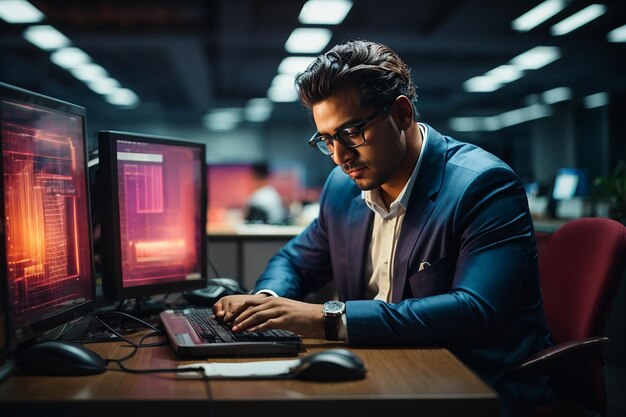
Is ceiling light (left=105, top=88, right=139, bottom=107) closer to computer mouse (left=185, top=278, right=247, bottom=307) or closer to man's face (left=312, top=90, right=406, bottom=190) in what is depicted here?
computer mouse (left=185, top=278, right=247, bottom=307)

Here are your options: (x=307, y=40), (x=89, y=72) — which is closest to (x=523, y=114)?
(x=307, y=40)

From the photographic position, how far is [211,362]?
1.01 meters

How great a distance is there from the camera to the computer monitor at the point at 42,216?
952 millimetres

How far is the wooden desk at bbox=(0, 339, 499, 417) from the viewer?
2.64ft

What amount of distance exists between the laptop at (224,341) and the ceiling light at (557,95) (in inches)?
378

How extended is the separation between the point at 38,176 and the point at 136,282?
49 cm

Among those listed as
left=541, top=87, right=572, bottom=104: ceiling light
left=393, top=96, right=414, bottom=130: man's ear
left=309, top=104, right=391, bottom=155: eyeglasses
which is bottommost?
left=309, top=104, right=391, bottom=155: eyeglasses

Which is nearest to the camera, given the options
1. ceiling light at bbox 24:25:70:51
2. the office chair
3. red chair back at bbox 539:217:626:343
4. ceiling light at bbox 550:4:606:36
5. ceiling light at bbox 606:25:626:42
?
the office chair

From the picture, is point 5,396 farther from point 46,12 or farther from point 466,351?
→ point 46,12

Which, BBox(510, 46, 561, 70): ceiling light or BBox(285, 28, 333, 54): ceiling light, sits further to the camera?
BBox(510, 46, 561, 70): ceiling light

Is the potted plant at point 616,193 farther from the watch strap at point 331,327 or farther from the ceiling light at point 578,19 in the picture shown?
the ceiling light at point 578,19

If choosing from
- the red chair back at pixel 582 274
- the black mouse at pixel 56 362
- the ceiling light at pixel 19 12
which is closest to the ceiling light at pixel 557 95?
the ceiling light at pixel 19 12

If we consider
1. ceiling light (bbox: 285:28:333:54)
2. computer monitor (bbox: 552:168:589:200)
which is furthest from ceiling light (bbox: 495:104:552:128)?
ceiling light (bbox: 285:28:333:54)

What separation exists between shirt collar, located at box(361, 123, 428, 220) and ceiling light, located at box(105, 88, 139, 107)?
28.4 ft
